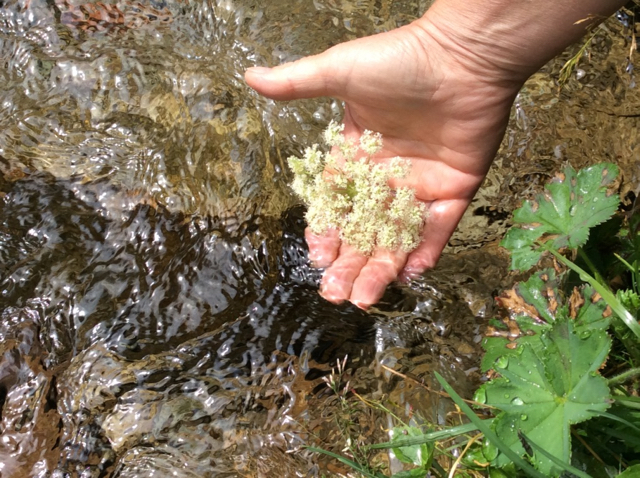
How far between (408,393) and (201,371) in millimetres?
746

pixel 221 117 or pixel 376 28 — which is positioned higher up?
pixel 376 28

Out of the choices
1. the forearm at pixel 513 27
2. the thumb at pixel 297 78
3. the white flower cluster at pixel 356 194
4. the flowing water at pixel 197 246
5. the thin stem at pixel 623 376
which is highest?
the forearm at pixel 513 27

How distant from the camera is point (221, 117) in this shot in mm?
2533

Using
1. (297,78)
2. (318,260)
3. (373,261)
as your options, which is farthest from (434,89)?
(318,260)

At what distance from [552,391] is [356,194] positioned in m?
0.91

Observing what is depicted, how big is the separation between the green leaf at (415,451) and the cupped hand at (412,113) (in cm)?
66

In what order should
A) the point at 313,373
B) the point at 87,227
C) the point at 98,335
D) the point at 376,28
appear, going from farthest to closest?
the point at 376,28, the point at 87,227, the point at 98,335, the point at 313,373

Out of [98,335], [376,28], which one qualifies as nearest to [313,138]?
[376,28]

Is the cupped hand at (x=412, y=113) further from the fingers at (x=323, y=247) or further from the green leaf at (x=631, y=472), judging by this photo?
the green leaf at (x=631, y=472)

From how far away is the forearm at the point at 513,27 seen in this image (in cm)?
177

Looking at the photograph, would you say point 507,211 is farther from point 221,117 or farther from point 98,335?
point 98,335

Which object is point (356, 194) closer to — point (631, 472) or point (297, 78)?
point (297, 78)

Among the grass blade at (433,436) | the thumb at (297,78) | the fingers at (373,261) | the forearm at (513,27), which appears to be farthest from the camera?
the fingers at (373,261)

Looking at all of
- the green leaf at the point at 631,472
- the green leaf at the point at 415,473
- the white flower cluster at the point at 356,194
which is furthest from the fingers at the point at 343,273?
the green leaf at the point at 631,472
